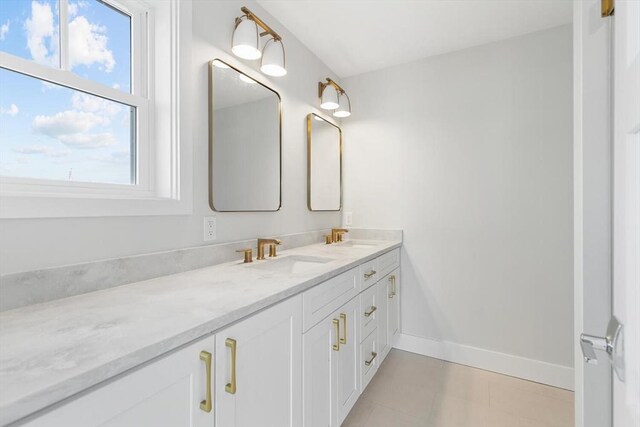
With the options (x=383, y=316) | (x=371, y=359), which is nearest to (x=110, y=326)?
(x=371, y=359)

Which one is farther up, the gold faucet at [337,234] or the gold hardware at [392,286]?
the gold faucet at [337,234]

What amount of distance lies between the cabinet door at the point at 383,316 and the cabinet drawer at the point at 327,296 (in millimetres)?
470

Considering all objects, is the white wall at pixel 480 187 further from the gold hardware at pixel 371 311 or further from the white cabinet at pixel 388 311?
the gold hardware at pixel 371 311

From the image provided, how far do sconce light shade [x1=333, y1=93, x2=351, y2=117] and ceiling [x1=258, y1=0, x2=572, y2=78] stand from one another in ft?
1.02

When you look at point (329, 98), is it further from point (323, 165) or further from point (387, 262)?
point (387, 262)

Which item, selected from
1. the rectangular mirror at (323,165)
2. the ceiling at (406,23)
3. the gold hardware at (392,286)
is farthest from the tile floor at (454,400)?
the ceiling at (406,23)

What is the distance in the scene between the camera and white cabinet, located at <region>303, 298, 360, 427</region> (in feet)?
4.07

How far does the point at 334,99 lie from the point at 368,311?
1.62 metres

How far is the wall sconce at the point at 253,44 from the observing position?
1561 millimetres

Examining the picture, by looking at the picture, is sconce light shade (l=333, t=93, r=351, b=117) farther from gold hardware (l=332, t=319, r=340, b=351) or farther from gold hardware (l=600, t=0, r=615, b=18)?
gold hardware (l=600, t=0, r=615, b=18)

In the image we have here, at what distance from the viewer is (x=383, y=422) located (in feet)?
5.51

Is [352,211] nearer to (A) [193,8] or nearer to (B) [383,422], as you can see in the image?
(B) [383,422]

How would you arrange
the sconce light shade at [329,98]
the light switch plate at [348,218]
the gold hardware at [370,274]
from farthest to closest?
1. the light switch plate at [348,218]
2. the sconce light shade at [329,98]
3. the gold hardware at [370,274]

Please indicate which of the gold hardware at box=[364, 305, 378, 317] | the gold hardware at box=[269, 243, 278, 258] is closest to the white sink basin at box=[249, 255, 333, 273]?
the gold hardware at box=[269, 243, 278, 258]
